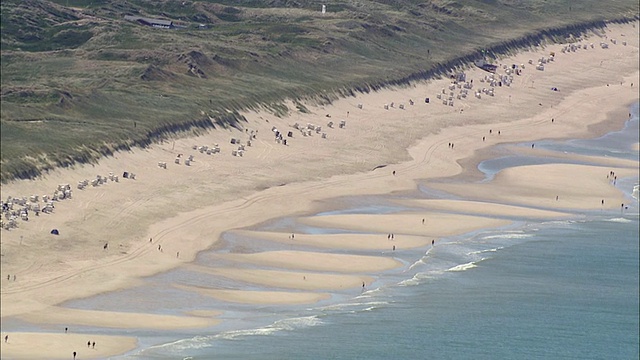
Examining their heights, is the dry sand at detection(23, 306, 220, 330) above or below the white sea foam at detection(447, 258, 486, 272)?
below

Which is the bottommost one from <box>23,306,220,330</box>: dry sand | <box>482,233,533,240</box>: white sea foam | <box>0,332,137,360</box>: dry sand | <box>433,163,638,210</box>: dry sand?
<box>0,332,137,360</box>: dry sand

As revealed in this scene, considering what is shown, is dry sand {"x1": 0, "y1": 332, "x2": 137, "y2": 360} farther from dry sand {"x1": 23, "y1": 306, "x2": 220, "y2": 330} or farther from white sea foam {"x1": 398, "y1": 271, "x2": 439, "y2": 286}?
white sea foam {"x1": 398, "y1": 271, "x2": 439, "y2": 286}

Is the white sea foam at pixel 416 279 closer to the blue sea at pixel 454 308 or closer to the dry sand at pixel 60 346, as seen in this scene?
the blue sea at pixel 454 308

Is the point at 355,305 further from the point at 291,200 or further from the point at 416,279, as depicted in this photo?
the point at 291,200

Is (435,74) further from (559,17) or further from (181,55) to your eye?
(559,17)

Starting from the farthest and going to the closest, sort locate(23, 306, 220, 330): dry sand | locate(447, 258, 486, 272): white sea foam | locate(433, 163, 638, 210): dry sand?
locate(433, 163, 638, 210): dry sand
locate(447, 258, 486, 272): white sea foam
locate(23, 306, 220, 330): dry sand

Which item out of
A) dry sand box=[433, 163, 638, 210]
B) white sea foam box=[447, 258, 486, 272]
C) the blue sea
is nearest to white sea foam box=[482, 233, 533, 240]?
the blue sea
